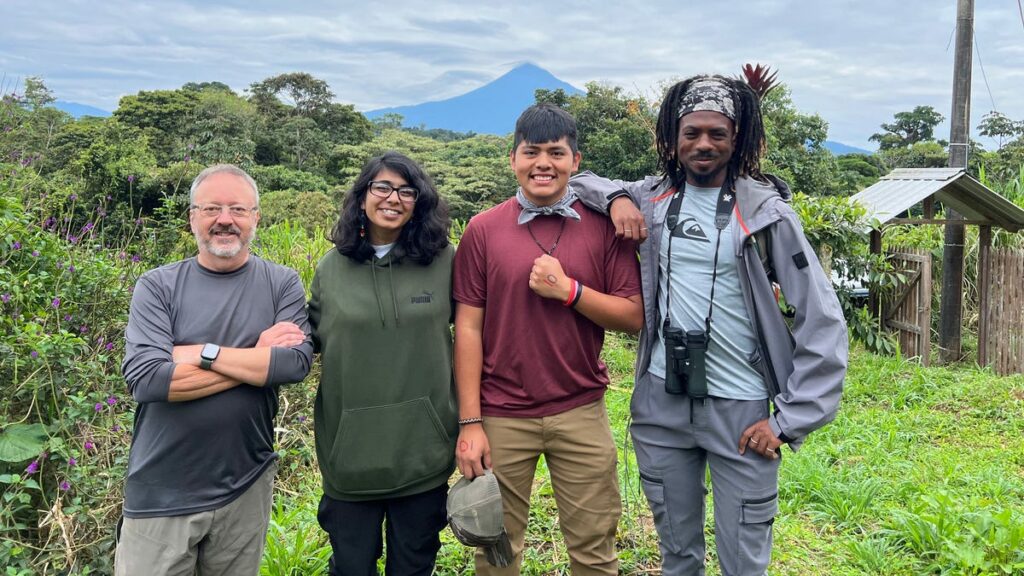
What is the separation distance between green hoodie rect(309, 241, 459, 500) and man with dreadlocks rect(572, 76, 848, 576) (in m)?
0.66

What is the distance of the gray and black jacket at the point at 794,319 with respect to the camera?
81.8 inches

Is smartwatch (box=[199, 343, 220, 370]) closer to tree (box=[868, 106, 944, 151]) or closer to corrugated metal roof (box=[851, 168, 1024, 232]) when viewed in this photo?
corrugated metal roof (box=[851, 168, 1024, 232])

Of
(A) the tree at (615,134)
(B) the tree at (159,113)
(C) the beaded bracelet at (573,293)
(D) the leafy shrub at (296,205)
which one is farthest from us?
(B) the tree at (159,113)

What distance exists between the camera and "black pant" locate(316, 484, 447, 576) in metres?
2.29

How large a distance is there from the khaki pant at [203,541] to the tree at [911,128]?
1429 inches

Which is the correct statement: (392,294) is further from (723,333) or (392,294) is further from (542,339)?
(723,333)

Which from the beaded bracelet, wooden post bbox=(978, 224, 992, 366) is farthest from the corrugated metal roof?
the beaded bracelet

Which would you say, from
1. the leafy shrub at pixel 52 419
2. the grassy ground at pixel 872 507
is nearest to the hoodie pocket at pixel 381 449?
the grassy ground at pixel 872 507

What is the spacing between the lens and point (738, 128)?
2.29 meters

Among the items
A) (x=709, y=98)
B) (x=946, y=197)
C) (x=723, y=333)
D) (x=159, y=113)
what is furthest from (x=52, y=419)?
(x=159, y=113)

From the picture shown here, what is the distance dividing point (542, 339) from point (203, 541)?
1.21 metres

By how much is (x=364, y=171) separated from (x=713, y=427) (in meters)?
1.37

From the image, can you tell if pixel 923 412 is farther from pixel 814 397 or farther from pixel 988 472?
pixel 814 397

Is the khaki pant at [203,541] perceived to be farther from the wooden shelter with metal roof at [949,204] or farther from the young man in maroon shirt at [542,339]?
the wooden shelter with metal roof at [949,204]
